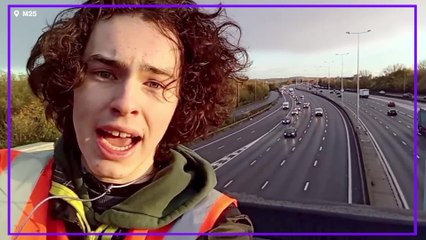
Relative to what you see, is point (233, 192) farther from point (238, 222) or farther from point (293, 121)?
point (238, 222)

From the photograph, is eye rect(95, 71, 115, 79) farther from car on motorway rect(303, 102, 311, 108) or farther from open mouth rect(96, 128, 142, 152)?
car on motorway rect(303, 102, 311, 108)

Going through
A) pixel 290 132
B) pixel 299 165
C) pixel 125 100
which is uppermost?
pixel 125 100

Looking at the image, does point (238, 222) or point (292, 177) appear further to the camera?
point (292, 177)

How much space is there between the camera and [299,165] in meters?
1.28

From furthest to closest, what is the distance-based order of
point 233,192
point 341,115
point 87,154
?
1. point 233,192
2. point 341,115
3. point 87,154

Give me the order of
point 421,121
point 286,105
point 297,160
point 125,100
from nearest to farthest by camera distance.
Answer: point 125,100
point 421,121
point 286,105
point 297,160

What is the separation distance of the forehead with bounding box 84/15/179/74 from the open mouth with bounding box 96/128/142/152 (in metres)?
0.10

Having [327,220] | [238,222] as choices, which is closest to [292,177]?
[327,220]

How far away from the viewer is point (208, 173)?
0.59 metres

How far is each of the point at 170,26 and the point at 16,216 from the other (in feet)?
1.26

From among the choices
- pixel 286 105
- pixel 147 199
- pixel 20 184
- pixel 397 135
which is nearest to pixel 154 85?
pixel 147 199

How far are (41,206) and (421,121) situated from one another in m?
0.84

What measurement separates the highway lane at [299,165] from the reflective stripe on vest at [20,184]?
633mm

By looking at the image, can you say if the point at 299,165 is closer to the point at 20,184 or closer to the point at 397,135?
the point at 397,135
